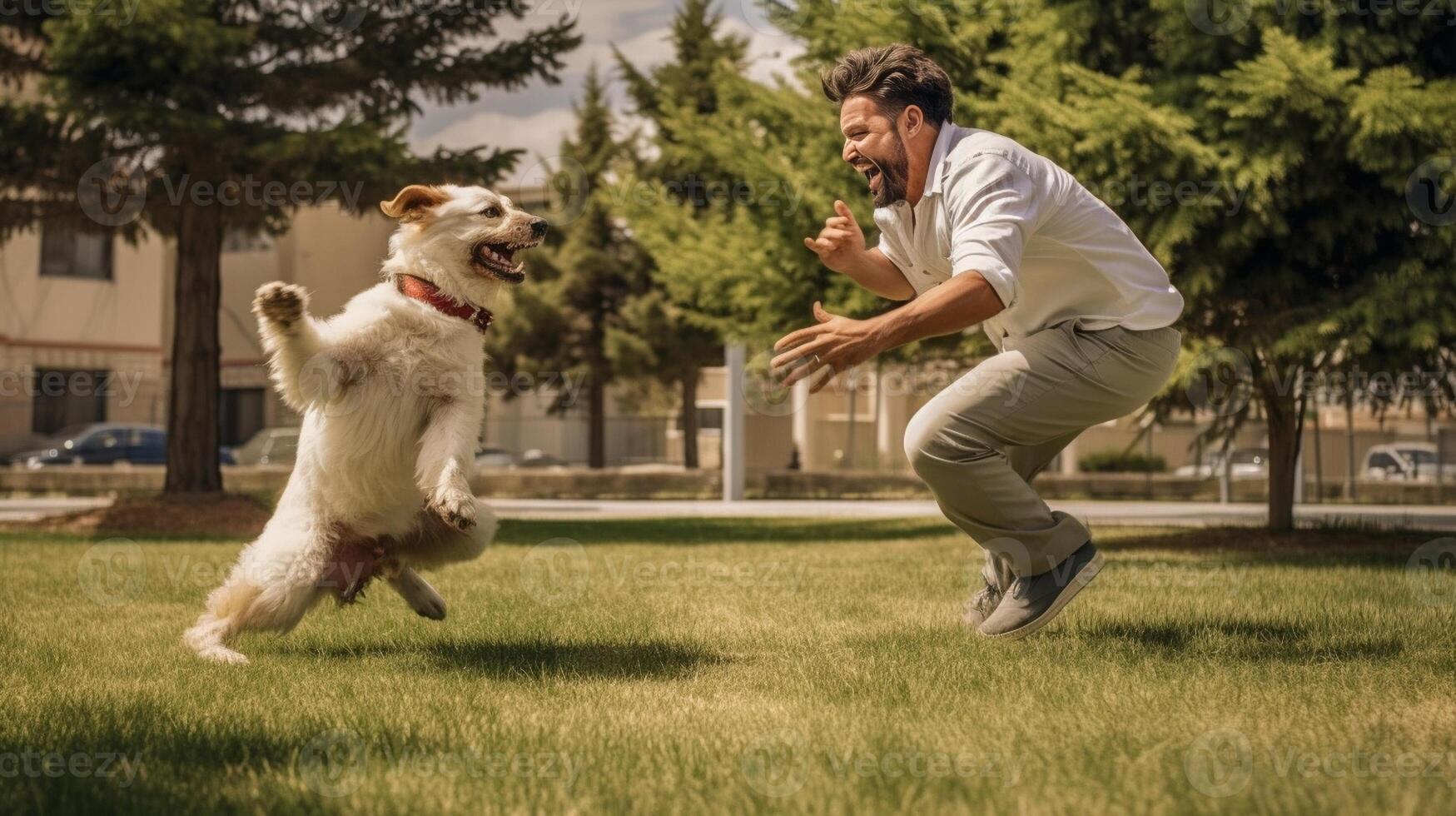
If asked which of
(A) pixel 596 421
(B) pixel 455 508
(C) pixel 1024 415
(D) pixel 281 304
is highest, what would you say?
(D) pixel 281 304

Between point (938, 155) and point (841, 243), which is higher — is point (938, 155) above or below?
above

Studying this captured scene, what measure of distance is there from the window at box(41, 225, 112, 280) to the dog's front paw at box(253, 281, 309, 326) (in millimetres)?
28295

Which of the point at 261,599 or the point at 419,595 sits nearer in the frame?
the point at 261,599

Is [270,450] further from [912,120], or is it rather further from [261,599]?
[912,120]

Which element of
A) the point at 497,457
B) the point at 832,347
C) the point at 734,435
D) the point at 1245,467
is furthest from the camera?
the point at 497,457

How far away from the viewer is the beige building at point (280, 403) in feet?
96.9

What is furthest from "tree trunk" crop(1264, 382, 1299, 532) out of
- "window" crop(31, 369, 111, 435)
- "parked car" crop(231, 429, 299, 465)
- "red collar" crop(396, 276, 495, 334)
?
"window" crop(31, 369, 111, 435)

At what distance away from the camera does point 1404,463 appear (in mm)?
24688

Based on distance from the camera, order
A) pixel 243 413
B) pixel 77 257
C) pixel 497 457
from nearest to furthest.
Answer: pixel 77 257 → pixel 497 457 → pixel 243 413

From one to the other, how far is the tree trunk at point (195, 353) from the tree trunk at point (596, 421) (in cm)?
1397

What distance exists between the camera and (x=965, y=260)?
4297 millimetres

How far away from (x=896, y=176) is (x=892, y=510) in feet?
47.9

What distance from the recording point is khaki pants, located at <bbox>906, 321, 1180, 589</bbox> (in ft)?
16.4

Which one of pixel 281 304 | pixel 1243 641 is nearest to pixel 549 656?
pixel 281 304
